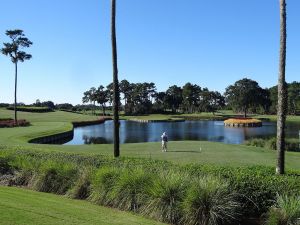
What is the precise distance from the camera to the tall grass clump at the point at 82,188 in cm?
1430

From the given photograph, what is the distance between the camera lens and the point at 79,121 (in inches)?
4163

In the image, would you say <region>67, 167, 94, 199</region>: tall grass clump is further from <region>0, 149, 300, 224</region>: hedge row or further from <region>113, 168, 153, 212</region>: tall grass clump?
<region>113, 168, 153, 212</region>: tall grass clump

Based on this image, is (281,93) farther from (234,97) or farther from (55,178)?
(234,97)

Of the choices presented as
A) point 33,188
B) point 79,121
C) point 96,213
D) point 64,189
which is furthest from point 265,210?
point 79,121

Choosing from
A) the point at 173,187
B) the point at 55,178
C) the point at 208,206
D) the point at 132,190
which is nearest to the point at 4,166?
the point at 55,178

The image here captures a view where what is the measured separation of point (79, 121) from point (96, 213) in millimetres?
95780

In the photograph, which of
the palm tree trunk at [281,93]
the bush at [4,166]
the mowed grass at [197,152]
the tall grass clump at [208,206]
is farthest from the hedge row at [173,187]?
the mowed grass at [197,152]

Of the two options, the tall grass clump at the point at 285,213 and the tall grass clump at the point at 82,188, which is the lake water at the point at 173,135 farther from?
the tall grass clump at the point at 285,213

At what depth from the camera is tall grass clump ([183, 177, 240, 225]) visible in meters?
11.0

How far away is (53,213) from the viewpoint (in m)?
10.4

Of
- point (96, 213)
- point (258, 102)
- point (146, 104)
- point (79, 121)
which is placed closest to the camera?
point (96, 213)

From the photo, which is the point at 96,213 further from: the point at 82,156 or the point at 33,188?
the point at 82,156

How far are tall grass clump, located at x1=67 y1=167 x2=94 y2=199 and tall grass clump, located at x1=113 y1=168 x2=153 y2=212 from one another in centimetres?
165

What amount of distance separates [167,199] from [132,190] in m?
1.46
